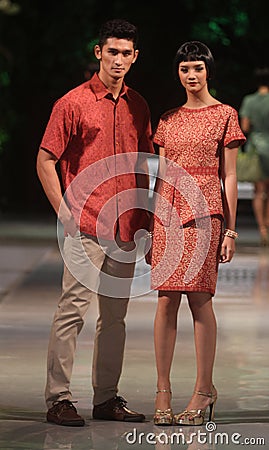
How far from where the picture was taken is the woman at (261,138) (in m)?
19.2

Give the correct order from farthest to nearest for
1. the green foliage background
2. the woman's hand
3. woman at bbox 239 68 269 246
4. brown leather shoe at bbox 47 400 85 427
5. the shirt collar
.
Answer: the green foliage background, woman at bbox 239 68 269 246, the shirt collar, the woman's hand, brown leather shoe at bbox 47 400 85 427

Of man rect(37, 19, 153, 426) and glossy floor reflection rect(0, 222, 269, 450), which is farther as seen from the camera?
man rect(37, 19, 153, 426)

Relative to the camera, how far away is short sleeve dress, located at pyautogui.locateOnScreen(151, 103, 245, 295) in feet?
24.8

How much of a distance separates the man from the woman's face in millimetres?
278

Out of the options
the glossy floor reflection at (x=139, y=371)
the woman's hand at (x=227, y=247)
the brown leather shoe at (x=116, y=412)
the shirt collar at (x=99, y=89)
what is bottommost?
the glossy floor reflection at (x=139, y=371)

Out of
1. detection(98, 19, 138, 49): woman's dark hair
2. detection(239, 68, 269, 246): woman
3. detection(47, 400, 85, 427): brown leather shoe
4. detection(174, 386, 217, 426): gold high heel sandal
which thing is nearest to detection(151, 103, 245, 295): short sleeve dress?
detection(98, 19, 138, 49): woman's dark hair

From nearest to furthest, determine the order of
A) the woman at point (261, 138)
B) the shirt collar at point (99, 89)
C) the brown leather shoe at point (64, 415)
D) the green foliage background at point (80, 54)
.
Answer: the brown leather shoe at point (64, 415) → the shirt collar at point (99, 89) → the woman at point (261, 138) → the green foliage background at point (80, 54)

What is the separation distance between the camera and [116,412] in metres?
7.68

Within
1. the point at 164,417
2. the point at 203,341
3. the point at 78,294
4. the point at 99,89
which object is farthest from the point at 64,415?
the point at 99,89

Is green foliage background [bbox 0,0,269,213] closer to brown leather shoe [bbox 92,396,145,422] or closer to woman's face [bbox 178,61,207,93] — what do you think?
woman's face [bbox 178,61,207,93]

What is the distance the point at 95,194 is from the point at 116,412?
1073 millimetres

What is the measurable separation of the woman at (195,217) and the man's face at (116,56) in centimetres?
30

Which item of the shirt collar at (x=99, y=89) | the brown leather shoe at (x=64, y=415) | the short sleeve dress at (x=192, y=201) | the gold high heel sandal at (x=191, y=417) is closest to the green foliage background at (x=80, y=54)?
the shirt collar at (x=99, y=89)

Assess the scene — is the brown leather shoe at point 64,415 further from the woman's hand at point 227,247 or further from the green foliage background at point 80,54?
the green foliage background at point 80,54
